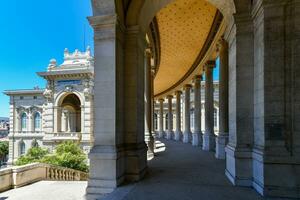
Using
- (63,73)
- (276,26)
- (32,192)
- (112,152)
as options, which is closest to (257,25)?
(276,26)

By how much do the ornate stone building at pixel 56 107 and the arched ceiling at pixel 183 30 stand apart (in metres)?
16.2

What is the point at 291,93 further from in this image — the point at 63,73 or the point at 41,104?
the point at 41,104

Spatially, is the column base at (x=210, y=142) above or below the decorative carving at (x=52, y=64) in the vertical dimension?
below

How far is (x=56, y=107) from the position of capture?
34938mm

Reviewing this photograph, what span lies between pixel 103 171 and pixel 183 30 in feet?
36.7

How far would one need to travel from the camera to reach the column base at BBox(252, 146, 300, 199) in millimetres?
5969

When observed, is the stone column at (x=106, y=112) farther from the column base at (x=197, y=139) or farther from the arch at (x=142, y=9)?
the column base at (x=197, y=139)

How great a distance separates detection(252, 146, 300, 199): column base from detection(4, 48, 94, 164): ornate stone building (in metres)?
30.1

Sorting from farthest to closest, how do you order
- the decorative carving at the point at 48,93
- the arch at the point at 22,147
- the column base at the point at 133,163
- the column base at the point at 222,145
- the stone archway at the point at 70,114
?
the arch at the point at 22,147, the stone archway at the point at 70,114, the decorative carving at the point at 48,93, the column base at the point at 222,145, the column base at the point at 133,163

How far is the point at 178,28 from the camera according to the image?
14.7 metres

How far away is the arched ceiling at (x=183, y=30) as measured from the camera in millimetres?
12398

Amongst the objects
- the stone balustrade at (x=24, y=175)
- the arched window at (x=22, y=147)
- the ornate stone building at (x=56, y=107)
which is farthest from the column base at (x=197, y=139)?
the arched window at (x=22, y=147)

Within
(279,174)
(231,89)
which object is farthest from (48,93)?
(279,174)

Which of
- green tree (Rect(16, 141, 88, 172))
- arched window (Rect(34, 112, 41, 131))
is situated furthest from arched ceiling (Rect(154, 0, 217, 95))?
arched window (Rect(34, 112, 41, 131))
